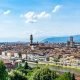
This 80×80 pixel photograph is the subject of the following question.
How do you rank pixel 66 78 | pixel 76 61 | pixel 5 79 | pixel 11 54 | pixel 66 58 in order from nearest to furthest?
pixel 5 79 → pixel 66 78 → pixel 76 61 → pixel 66 58 → pixel 11 54

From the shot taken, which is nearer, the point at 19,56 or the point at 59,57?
the point at 59,57

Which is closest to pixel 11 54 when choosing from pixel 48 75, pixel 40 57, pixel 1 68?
pixel 40 57

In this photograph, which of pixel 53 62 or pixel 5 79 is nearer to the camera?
pixel 5 79

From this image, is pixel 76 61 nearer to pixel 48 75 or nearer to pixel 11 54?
pixel 11 54

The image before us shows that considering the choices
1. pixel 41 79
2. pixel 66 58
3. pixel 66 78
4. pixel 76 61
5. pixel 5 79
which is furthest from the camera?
pixel 66 58

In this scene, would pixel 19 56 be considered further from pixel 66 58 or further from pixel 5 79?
pixel 5 79

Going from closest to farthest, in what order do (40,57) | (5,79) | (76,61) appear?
(5,79) < (76,61) < (40,57)

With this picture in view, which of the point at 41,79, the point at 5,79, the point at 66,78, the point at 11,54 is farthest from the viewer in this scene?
the point at 11,54

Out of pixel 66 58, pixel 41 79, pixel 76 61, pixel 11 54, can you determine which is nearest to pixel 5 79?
pixel 41 79

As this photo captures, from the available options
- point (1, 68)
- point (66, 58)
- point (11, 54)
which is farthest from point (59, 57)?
point (1, 68)
